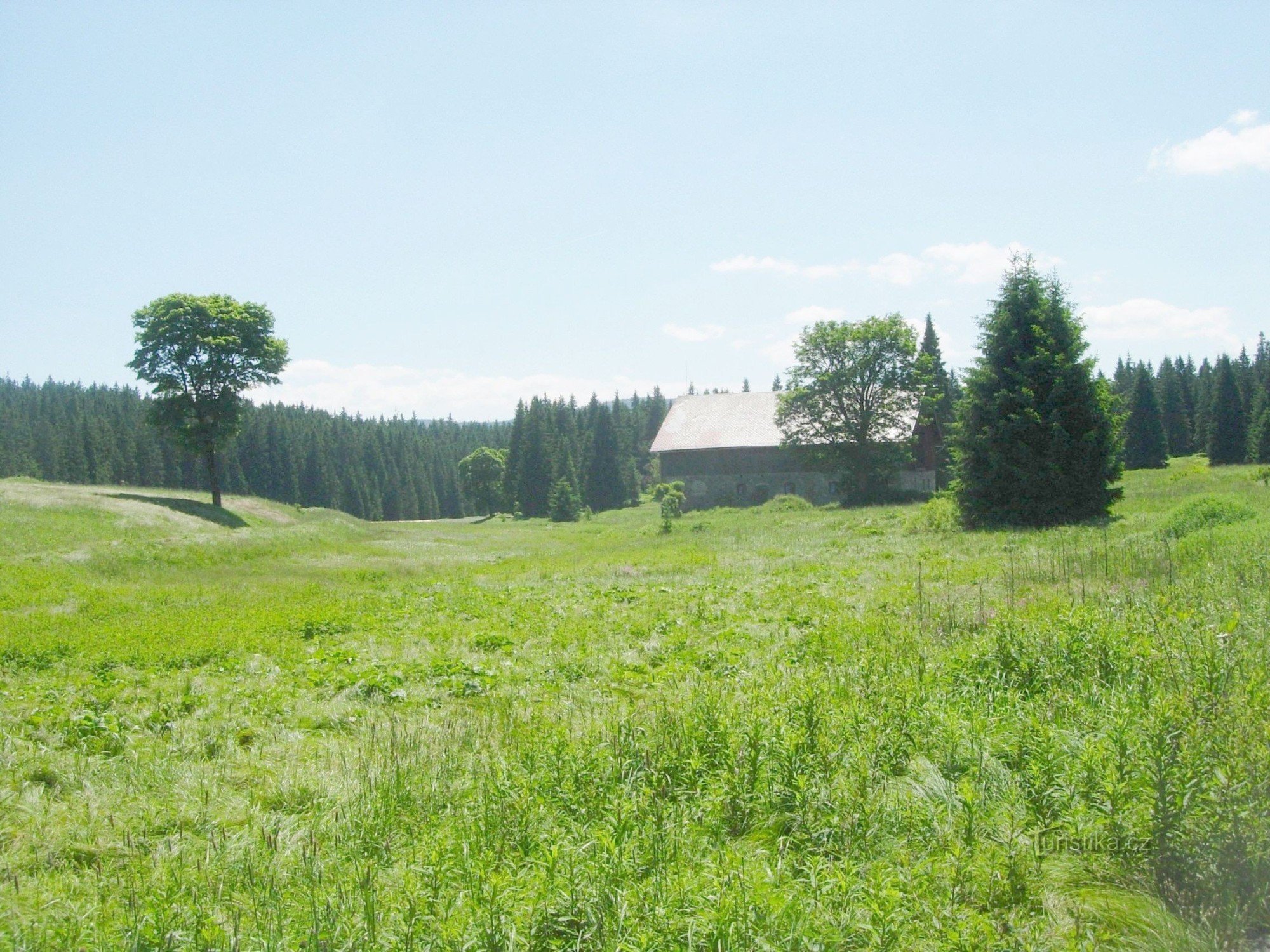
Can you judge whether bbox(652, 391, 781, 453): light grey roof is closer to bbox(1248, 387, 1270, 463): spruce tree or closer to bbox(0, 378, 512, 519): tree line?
bbox(1248, 387, 1270, 463): spruce tree

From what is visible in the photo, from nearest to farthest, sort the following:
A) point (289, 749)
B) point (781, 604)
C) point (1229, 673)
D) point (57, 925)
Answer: point (57, 925)
point (1229, 673)
point (289, 749)
point (781, 604)

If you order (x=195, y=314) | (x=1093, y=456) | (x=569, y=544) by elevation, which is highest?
(x=195, y=314)

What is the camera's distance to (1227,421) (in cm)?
7862

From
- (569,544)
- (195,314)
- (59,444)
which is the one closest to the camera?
(569,544)

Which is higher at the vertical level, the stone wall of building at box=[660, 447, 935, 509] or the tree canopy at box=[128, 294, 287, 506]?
the tree canopy at box=[128, 294, 287, 506]

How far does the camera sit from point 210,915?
13.3 feet

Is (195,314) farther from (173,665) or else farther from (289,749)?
(289,749)

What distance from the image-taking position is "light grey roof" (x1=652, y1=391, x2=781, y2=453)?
2534 inches

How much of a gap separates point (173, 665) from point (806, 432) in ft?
163

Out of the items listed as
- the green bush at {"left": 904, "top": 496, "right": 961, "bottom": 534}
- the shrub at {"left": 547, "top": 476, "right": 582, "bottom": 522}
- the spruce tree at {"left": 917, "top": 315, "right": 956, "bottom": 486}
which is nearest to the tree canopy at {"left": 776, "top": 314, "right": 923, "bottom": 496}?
the spruce tree at {"left": 917, "top": 315, "right": 956, "bottom": 486}

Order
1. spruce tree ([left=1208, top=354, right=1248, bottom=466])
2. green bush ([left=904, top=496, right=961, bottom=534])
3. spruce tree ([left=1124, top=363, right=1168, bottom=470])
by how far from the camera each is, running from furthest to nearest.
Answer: spruce tree ([left=1124, top=363, right=1168, bottom=470])
spruce tree ([left=1208, top=354, right=1248, bottom=466])
green bush ([left=904, top=496, right=961, bottom=534])

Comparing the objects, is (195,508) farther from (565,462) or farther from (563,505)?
(565,462)

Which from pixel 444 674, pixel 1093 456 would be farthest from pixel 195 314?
pixel 1093 456

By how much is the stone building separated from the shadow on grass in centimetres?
3256
